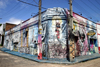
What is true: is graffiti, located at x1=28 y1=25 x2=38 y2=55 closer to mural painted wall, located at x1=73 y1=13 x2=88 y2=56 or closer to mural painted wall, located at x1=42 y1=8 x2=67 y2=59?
mural painted wall, located at x1=42 y1=8 x2=67 y2=59

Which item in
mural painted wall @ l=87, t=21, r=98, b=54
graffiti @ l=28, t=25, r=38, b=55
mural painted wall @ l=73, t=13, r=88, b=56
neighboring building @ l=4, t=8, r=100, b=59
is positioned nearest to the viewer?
neighboring building @ l=4, t=8, r=100, b=59

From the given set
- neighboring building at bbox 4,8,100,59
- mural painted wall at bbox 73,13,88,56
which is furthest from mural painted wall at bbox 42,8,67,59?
mural painted wall at bbox 73,13,88,56

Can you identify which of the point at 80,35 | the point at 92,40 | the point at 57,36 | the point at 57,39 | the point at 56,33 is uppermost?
the point at 56,33

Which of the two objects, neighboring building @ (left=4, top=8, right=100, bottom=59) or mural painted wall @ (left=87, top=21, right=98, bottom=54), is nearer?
neighboring building @ (left=4, top=8, right=100, bottom=59)

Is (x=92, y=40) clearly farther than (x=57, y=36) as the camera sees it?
Yes

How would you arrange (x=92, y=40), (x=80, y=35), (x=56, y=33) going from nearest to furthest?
1. (x=56, y=33)
2. (x=80, y=35)
3. (x=92, y=40)

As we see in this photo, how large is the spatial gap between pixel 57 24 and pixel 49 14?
1.74m

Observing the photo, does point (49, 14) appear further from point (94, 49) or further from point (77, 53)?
point (94, 49)

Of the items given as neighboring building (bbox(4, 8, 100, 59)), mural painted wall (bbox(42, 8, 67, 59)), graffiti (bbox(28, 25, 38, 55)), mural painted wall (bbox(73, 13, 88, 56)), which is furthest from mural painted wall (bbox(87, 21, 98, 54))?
graffiti (bbox(28, 25, 38, 55))

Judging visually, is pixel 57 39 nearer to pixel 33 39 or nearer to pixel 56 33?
pixel 56 33

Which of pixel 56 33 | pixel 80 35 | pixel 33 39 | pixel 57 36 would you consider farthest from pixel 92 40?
pixel 33 39

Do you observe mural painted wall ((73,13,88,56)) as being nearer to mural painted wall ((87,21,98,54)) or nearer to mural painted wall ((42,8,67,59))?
mural painted wall ((87,21,98,54))

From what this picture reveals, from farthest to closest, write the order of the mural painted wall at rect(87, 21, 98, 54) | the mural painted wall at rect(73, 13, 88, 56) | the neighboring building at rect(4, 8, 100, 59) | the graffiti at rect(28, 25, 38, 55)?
the mural painted wall at rect(87, 21, 98, 54)
the graffiti at rect(28, 25, 38, 55)
the mural painted wall at rect(73, 13, 88, 56)
the neighboring building at rect(4, 8, 100, 59)

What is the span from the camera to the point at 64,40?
10430 millimetres
